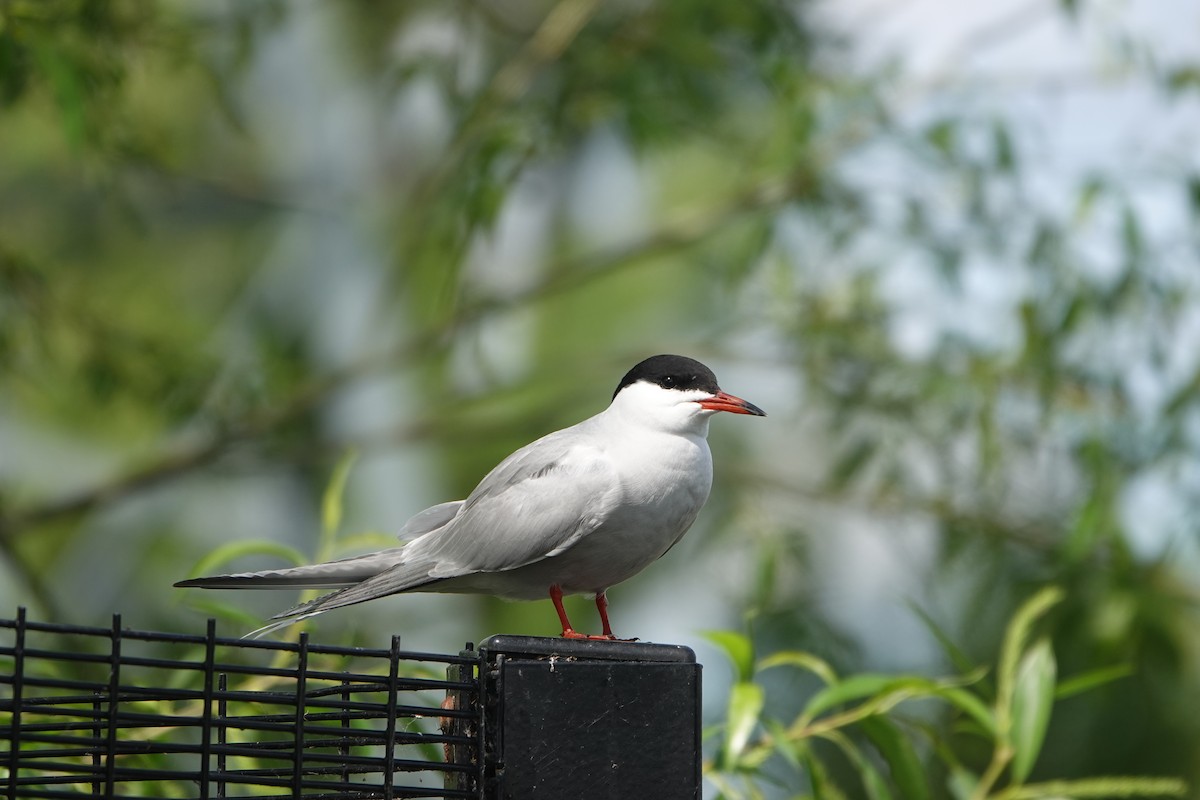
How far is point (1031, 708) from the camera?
2.59m

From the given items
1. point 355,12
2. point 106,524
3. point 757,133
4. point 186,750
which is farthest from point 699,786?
point 355,12

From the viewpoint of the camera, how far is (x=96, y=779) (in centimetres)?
153

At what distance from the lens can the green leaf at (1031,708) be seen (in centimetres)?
257

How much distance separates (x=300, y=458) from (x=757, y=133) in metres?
3.41

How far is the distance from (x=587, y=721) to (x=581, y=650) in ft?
0.34

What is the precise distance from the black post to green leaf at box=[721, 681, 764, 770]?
0.66 meters

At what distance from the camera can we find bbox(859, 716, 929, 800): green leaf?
8.16ft

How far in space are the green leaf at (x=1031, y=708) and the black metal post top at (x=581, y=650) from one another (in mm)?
1081

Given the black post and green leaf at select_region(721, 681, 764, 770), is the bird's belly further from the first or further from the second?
the black post

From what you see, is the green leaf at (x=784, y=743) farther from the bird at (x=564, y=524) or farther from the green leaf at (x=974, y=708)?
the bird at (x=564, y=524)

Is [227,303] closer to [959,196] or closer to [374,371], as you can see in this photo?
[374,371]

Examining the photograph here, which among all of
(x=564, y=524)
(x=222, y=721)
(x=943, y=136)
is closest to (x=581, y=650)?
(x=222, y=721)

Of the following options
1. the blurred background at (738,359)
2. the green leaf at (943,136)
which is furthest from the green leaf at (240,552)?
the green leaf at (943,136)

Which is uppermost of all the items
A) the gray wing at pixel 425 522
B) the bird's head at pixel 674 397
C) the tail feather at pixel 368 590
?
Result: the bird's head at pixel 674 397
